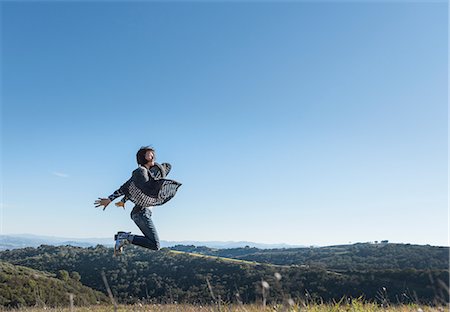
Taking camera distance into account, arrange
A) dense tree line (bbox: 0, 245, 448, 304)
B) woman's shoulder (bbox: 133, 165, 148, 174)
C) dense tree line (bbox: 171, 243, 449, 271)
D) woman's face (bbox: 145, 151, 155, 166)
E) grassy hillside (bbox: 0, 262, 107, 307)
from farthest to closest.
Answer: dense tree line (bbox: 171, 243, 449, 271) → dense tree line (bbox: 0, 245, 448, 304) → grassy hillside (bbox: 0, 262, 107, 307) → woman's face (bbox: 145, 151, 155, 166) → woman's shoulder (bbox: 133, 165, 148, 174)

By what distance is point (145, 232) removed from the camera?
768 centimetres

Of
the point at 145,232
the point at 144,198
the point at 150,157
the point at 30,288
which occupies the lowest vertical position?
the point at 30,288

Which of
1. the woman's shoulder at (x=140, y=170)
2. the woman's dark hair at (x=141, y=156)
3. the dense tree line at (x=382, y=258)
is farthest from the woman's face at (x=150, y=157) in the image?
the dense tree line at (x=382, y=258)

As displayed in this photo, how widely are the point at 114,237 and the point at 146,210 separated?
2.92ft

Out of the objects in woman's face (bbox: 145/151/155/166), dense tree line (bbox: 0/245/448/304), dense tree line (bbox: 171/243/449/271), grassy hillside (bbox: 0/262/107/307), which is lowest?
grassy hillside (bbox: 0/262/107/307)

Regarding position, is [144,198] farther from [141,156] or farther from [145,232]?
[141,156]

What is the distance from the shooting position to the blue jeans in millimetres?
7613

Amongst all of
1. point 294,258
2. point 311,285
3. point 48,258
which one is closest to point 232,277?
point 311,285

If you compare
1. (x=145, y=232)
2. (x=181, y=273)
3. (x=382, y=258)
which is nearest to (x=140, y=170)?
(x=145, y=232)

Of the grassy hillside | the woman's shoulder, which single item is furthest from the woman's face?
the grassy hillside

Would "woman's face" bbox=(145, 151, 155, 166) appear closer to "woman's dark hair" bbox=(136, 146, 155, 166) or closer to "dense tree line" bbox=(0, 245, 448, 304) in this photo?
"woman's dark hair" bbox=(136, 146, 155, 166)

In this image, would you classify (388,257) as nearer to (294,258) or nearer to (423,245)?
(423,245)

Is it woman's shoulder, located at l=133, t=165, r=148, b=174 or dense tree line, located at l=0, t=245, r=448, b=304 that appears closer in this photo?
woman's shoulder, located at l=133, t=165, r=148, b=174

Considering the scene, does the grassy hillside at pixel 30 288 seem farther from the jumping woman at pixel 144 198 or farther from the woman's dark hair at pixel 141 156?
the woman's dark hair at pixel 141 156
